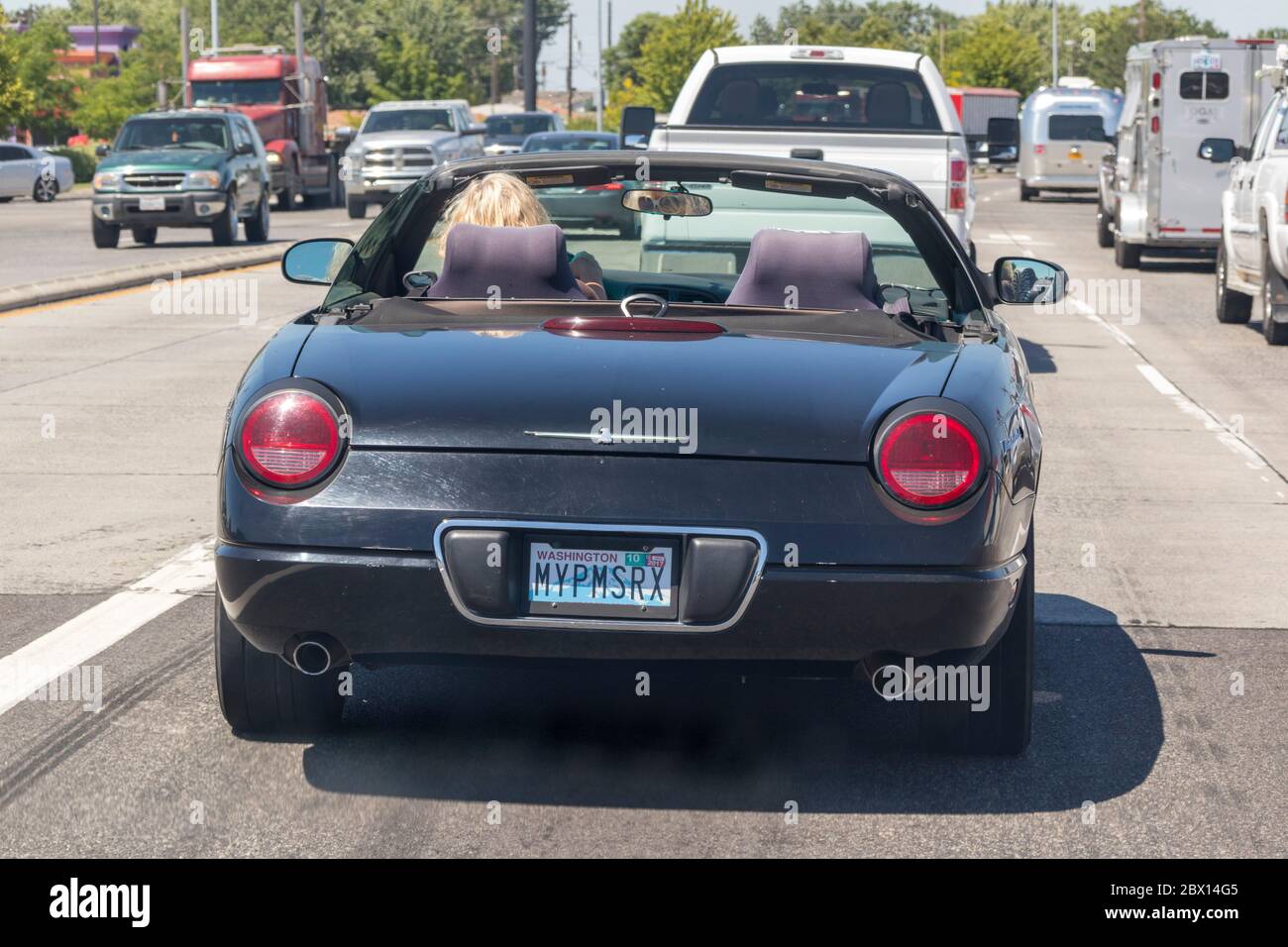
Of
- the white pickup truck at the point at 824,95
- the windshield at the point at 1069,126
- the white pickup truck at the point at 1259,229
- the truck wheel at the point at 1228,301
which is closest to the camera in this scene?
the white pickup truck at the point at 824,95

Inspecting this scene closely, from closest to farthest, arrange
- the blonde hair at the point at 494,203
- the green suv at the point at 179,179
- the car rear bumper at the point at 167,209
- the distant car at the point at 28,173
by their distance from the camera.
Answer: the blonde hair at the point at 494,203 < the car rear bumper at the point at 167,209 < the green suv at the point at 179,179 < the distant car at the point at 28,173

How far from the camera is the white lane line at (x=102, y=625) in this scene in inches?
222

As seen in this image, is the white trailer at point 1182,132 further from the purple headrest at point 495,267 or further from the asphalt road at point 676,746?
the purple headrest at point 495,267

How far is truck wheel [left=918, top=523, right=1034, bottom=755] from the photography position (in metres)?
4.81

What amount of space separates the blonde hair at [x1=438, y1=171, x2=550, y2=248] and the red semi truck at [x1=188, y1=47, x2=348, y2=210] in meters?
35.8

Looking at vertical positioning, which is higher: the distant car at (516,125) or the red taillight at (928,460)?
the distant car at (516,125)

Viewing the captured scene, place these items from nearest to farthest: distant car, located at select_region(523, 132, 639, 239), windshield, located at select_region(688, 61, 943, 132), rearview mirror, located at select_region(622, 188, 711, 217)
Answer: rearview mirror, located at select_region(622, 188, 711, 217) → windshield, located at select_region(688, 61, 943, 132) → distant car, located at select_region(523, 132, 639, 239)

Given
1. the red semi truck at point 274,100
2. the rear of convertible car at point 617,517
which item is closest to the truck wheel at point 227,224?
the red semi truck at point 274,100

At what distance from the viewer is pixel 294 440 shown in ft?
14.3

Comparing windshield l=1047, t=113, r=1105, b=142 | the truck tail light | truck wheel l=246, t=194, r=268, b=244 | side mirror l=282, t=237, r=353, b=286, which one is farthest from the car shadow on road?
windshield l=1047, t=113, r=1105, b=142

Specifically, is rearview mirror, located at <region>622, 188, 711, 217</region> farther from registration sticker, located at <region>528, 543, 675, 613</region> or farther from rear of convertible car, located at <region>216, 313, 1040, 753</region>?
registration sticker, located at <region>528, 543, 675, 613</region>

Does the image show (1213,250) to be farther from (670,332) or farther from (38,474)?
(670,332)

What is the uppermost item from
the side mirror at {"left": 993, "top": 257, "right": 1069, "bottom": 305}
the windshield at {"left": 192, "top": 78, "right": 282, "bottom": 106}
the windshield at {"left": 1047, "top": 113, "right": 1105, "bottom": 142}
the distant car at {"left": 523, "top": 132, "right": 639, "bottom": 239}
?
the windshield at {"left": 192, "top": 78, "right": 282, "bottom": 106}

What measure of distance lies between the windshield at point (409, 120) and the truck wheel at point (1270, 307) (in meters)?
26.2
